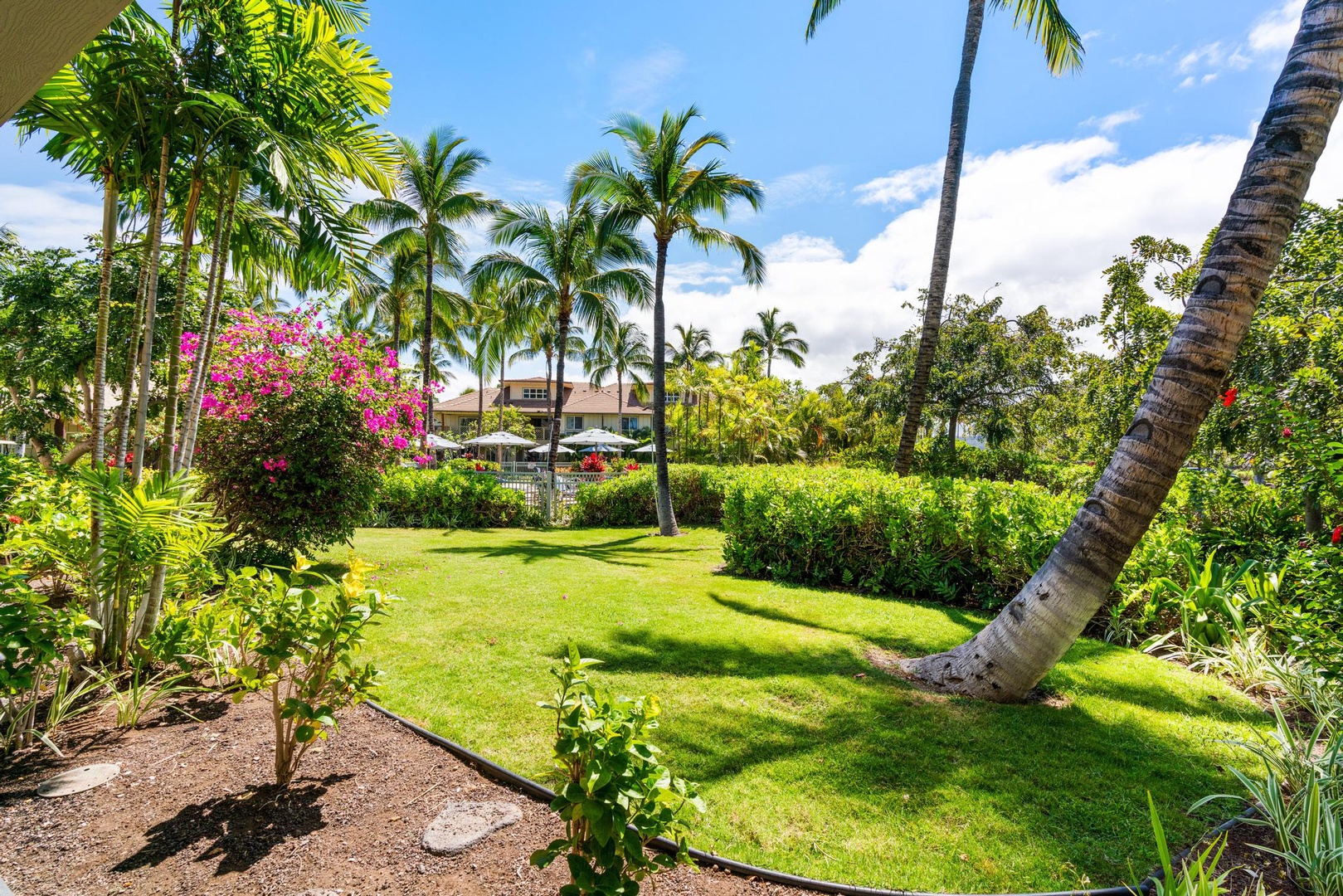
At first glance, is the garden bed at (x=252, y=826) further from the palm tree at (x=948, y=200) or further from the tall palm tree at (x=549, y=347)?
the tall palm tree at (x=549, y=347)

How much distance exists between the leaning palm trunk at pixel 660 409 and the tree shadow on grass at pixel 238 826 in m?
11.0

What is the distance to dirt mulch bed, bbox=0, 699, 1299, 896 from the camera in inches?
92.2

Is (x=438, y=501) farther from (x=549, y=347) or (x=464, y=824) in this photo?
(x=549, y=347)

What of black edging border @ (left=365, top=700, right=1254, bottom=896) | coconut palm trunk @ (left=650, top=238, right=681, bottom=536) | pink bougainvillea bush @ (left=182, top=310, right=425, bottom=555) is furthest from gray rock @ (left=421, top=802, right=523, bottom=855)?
coconut palm trunk @ (left=650, top=238, right=681, bottom=536)

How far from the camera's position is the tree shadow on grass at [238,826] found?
2.45 m

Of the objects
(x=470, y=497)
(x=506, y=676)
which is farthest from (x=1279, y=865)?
(x=470, y=497)

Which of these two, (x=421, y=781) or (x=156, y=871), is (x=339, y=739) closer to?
(x=421, y=781)

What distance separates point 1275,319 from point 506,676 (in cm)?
844

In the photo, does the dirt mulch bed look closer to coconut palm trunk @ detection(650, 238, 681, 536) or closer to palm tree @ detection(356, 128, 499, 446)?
coconut palm trunk @ detection(650, 238, 681, 536)

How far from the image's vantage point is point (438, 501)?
→ 1468 cm

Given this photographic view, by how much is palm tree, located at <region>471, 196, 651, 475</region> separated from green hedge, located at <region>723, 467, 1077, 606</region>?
35.2 ft

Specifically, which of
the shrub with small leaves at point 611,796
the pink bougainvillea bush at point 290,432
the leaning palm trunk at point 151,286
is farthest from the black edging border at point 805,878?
the pink bougainvillea bush at point 290,432

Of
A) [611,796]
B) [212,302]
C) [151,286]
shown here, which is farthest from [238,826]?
[212,302]

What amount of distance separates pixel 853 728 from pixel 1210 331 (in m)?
3.22
